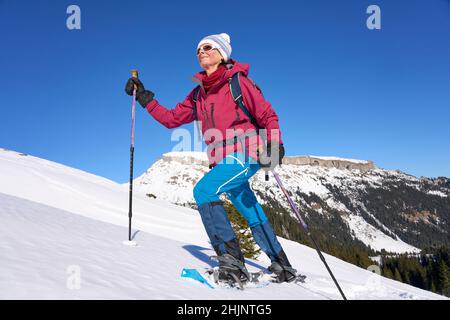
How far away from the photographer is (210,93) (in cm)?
447

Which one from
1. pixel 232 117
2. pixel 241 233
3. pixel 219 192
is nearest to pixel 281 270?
pixel 219 192

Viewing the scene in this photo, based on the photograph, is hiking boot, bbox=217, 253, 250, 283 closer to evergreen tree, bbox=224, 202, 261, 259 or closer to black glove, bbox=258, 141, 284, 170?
black glove, bbox=258, 141, 284, 170

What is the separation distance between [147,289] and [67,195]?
18343 millimetres

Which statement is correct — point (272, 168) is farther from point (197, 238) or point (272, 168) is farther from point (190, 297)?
point (197, 238)

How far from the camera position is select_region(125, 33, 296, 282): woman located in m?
4.15

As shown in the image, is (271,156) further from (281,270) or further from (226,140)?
(281,270)

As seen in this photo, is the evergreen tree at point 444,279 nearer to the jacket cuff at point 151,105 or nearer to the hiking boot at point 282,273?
the hiking boot at point 282,273

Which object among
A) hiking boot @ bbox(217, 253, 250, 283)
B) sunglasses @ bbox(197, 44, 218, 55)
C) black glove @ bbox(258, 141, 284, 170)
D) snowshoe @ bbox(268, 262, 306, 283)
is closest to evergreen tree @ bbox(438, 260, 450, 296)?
snowshoe @ bbox(268, 262, 306, 283)

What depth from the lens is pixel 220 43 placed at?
4707mm

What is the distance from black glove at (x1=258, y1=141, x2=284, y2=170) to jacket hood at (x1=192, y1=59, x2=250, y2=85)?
3.48ft

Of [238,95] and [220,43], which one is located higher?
[220,43]

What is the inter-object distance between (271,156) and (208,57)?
66.5 inches

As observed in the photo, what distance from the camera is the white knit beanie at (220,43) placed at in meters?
4.69
